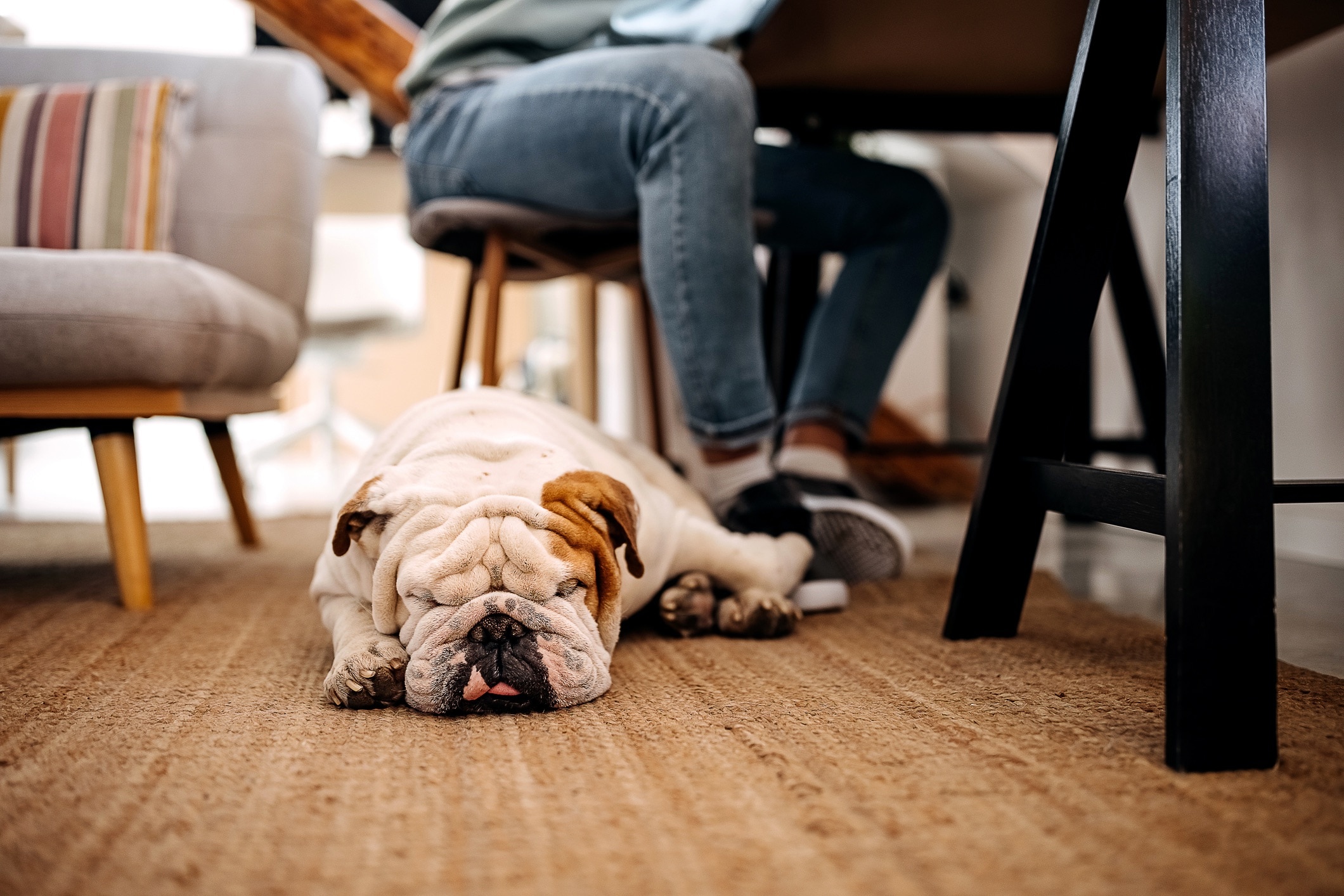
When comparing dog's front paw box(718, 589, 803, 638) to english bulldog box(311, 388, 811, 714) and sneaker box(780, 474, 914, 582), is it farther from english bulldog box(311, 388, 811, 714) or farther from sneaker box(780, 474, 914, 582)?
sneaker box(780, 474, 914, 582)

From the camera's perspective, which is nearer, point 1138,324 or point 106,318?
point 106,318

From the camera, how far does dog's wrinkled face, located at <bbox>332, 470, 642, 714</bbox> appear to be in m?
1.01

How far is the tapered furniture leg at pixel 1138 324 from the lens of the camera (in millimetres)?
2094

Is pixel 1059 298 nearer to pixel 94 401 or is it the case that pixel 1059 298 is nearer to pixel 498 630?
pixel 498 630

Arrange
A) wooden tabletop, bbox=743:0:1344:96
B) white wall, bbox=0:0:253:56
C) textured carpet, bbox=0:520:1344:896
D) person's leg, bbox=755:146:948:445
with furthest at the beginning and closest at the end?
1. white wall, bbox=0:0:253:56
2. person's leg, bbox=755:146:948:445
3. wooden tabletop, bbox=743:0:1344:96
4. textured carpet, bbox=0:520:1344:896

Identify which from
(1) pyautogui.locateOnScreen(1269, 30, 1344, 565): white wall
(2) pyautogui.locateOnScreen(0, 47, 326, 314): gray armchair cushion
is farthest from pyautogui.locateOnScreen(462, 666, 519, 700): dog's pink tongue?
(1) pyautogui.locateOnScreen(1269, 30, 1344, 565): white wall

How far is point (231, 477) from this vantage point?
2174 mm

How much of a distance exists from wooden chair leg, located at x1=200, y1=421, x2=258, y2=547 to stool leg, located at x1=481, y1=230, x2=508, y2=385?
1.80 feet

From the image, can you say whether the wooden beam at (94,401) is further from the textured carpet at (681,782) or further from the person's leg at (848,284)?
the person's leg at (848,284)

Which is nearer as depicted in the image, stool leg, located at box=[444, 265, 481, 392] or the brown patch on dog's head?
the brown patch on dog's head

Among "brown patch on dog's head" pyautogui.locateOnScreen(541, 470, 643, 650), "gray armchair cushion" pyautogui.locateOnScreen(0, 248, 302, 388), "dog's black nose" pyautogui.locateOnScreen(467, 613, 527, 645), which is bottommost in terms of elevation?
"dog's black nose" pyautogui.locateOnScreen(467, 613, 527, 645)

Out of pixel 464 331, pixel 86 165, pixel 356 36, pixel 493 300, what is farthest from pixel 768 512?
pixel 356 36

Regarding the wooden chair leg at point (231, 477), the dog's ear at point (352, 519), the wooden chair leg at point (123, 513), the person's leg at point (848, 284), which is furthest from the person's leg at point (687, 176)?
the wooden chair leg at point (231, 477)

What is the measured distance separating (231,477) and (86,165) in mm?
668
